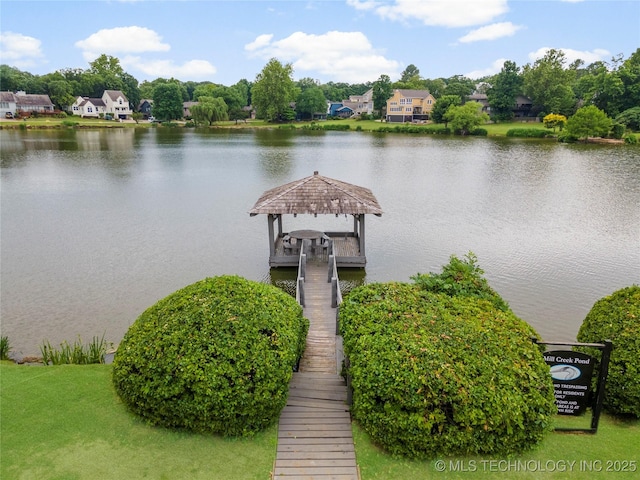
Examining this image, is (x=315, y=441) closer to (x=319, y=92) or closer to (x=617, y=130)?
(x=617, y=130)

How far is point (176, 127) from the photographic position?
286ft

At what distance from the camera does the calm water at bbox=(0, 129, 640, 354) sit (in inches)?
559

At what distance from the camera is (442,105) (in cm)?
7806

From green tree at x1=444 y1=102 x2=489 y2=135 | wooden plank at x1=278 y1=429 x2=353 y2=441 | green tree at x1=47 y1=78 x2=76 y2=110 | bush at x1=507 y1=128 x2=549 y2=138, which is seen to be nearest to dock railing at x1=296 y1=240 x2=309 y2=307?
wooden plank at x1=278 y1=429 x2=353 y2=441

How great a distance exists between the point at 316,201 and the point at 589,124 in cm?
5658

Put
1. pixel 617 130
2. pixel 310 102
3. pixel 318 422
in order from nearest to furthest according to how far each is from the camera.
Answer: pixel 318 422
pixel 617 130
pixel 310 102

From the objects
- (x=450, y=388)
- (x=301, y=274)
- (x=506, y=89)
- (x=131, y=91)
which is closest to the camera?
(x=450, y=388)

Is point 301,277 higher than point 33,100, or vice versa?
point 33,100

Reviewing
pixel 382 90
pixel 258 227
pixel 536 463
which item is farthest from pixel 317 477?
pixel 382 90

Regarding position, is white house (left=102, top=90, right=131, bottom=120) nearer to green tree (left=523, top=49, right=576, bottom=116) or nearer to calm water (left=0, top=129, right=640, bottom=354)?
calm water (left=0, top=129, right=640, bottom=354)

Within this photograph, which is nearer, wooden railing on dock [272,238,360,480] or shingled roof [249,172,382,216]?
wooden railing on dock [272,238,360,480]

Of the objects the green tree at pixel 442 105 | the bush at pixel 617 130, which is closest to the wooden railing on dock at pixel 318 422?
the bush at pixel 617 130

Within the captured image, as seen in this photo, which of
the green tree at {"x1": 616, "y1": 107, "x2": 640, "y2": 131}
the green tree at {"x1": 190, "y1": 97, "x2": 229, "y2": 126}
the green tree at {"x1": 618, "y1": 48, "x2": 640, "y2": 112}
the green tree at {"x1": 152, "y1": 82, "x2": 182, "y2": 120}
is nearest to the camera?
the green tree at {"x1": 616, "y1": 107, "x2": 640, "y2": 131}

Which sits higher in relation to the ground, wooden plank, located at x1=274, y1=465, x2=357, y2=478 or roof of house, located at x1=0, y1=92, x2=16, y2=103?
roof of house, located at x1=0, y1=92, x2=16, y2=103
